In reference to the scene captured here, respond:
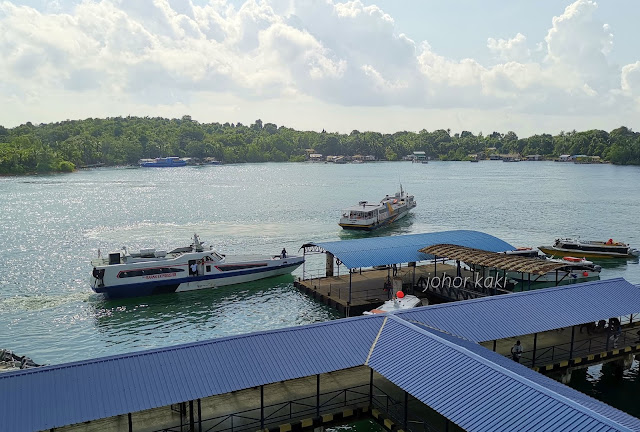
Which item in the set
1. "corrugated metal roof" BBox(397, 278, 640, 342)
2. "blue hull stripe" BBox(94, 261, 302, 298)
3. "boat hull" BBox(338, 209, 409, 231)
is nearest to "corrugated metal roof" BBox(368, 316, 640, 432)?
"corrugated metal roof" BBox(397, 278, 640, 342)

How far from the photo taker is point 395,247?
149 feet

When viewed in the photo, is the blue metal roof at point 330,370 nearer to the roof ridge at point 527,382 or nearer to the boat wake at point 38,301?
the roof ridge at point 527,382

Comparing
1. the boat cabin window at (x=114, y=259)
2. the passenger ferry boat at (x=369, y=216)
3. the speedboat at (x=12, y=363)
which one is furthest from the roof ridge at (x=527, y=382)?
the passenger ferry boat at (x=369, y=216)

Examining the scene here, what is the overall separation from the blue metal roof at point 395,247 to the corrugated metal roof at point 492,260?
4.43ft

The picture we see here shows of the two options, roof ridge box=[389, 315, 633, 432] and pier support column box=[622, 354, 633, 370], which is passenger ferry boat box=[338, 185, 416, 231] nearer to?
pier support column box=[622, 354, 633, 370]

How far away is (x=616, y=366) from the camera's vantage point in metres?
32.1

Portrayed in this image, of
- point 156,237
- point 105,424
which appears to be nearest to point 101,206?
point 156,237

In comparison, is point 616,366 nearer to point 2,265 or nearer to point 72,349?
point 72,349

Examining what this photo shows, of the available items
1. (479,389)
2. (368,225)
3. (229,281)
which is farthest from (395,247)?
(368,225)

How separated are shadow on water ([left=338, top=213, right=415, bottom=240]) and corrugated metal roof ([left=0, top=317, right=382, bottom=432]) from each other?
55.9m

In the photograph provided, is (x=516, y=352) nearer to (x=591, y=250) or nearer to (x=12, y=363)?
(x=12, y=363)

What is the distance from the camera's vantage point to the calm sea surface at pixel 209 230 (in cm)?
4122

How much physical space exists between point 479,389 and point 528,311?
36.2 ft

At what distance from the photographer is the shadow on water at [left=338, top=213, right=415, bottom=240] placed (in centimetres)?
8099
